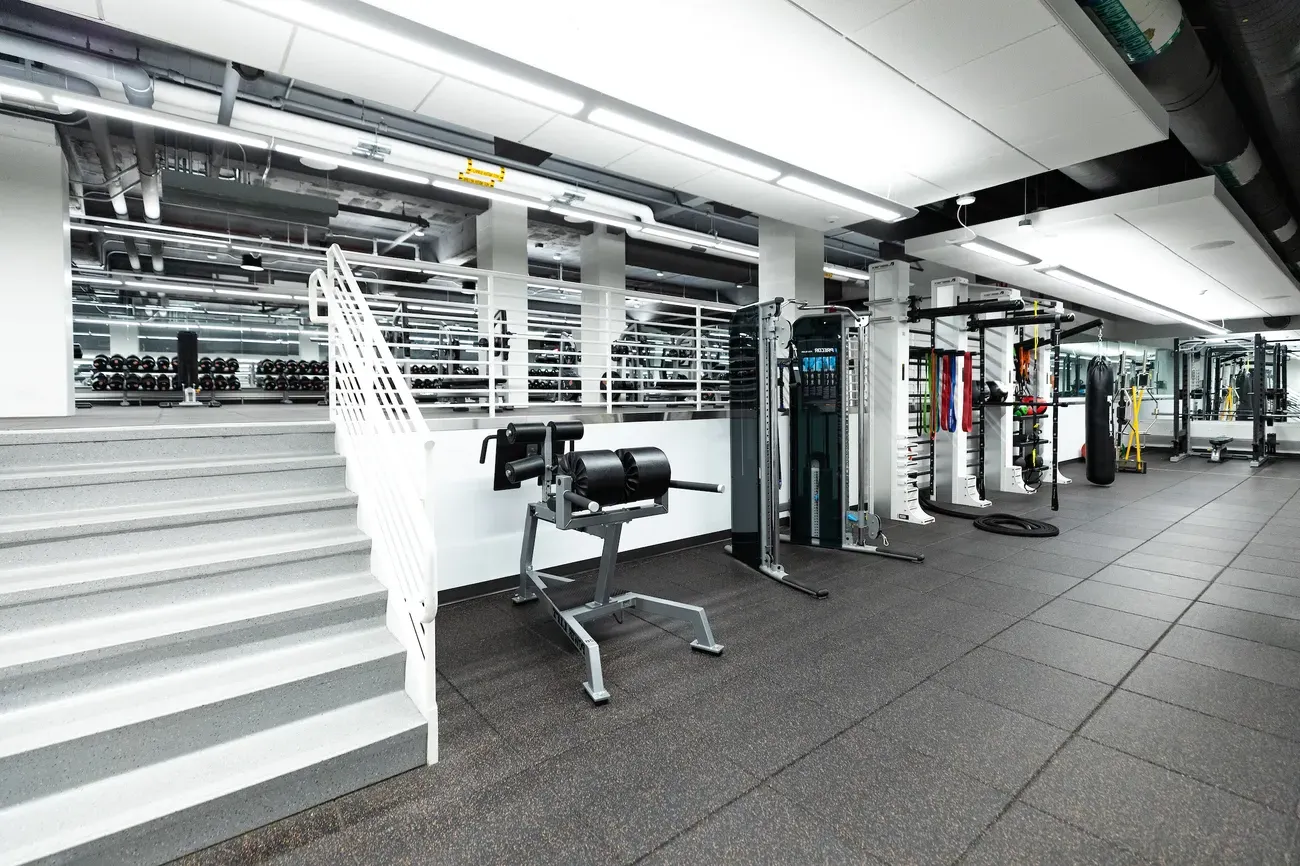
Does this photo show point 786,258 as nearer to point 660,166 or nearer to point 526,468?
point 660,166

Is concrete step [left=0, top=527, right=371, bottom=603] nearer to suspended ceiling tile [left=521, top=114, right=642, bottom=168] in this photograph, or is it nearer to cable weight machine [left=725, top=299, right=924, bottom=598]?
cable weight machine [left=725, top=299, right=924, bottom=598]

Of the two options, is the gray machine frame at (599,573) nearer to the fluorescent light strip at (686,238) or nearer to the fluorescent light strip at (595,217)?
the fluorescent light strip at (595,217)

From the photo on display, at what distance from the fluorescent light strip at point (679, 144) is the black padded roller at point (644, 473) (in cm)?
232

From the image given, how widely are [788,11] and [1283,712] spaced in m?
3.84

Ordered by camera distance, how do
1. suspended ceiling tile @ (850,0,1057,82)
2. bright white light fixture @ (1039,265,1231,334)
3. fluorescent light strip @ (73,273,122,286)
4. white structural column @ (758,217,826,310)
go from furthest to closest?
bright white light fixture @ (1039,265,1231,334)
fluorescent light strip @ (73,273,122,286)
white structural column @ (758,217,826,310)
suspended ceiling tile @ (850,0,1057,82)

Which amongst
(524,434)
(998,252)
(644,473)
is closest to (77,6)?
(524,434)

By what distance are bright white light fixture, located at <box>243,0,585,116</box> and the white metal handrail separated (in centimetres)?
107

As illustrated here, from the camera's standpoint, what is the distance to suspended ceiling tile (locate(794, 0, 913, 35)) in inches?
110

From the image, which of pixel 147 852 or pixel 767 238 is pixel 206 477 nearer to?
pixel 147 852

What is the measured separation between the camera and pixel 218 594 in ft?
7.77

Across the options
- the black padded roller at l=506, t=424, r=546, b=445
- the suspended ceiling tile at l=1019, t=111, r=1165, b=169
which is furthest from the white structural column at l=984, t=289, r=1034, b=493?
the black padded roller at l=506, t=424, r=546, b=445

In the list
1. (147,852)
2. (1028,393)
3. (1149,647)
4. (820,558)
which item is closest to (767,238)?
(820,558)

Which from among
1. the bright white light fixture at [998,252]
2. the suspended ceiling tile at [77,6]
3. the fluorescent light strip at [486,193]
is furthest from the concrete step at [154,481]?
the bright white light fixture at [998,252]

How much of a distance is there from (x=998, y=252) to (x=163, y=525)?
837cm
